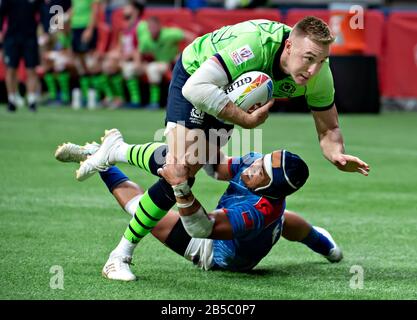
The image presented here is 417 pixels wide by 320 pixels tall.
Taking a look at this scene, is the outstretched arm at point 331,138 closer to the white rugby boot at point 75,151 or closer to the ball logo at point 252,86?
the ball logo at point 252,86

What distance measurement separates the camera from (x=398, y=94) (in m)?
19.9

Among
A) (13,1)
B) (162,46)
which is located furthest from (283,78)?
(162,46)

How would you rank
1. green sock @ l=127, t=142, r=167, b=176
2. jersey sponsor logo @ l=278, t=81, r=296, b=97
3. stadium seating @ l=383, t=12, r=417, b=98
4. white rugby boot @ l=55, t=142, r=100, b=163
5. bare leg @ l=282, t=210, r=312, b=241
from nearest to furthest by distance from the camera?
jersey sponsor logo @ l=278, t=81, r=296, b=97 → green sock @ l=127, t=142, r=167, b=176 → bare leg @ l=282, t=210, r=312, b=241 → white rugby boot @ l=55, t=142, r=100, b=163 → stadium seating @ l=383, t=12, r=417, b=98

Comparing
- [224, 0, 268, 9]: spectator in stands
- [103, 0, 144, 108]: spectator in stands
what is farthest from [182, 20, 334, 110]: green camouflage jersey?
[224, 0, 268, 9]: spectator in stands

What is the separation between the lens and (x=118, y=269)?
5605 mm

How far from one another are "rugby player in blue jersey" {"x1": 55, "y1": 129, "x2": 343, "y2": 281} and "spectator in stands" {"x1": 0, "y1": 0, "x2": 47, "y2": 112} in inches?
435

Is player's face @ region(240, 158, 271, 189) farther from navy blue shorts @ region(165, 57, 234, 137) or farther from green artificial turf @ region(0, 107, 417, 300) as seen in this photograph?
green artificial turf @ region(0, 107, 417, 300)

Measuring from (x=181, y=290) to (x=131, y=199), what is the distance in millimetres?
1024

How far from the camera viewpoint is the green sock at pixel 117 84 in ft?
65.1

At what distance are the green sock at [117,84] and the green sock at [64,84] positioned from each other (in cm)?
94

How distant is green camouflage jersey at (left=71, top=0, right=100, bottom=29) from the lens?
1981 centimetres

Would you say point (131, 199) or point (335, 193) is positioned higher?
point (131, 199)
